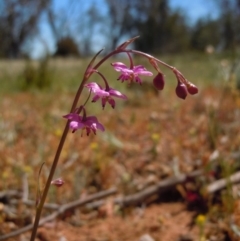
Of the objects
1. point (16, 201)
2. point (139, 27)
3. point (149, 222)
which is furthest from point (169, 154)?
point (139, 27)

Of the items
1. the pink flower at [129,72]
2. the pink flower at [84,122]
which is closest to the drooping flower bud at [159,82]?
the pink flower at [129,72]

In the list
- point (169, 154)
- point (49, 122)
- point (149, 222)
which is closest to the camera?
point (149, 222)

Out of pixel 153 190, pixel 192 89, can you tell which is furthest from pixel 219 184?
pixel 192 89

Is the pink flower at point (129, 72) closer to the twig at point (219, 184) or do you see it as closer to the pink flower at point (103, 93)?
the pink flower at point (103, 93)

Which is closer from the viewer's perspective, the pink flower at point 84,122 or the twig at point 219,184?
the pink flower at point 84,122

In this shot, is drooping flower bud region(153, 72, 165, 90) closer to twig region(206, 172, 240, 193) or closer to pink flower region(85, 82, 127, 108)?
pink flower region(85, 82, 127, 108)

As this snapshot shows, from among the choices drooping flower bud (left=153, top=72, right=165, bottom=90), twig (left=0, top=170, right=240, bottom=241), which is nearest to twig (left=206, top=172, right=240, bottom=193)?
twig (left=0, top=170, right=240, bottom=241)

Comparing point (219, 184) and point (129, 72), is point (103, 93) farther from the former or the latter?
point (219, 184)

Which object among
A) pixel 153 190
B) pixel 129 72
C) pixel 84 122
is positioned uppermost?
pixel 129 72

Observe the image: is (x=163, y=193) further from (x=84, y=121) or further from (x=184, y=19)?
(x=184, y=19)

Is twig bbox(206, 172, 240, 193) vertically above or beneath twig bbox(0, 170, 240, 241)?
above

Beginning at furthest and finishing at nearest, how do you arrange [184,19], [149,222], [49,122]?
[184,19] < [49,122] < [149,222]
